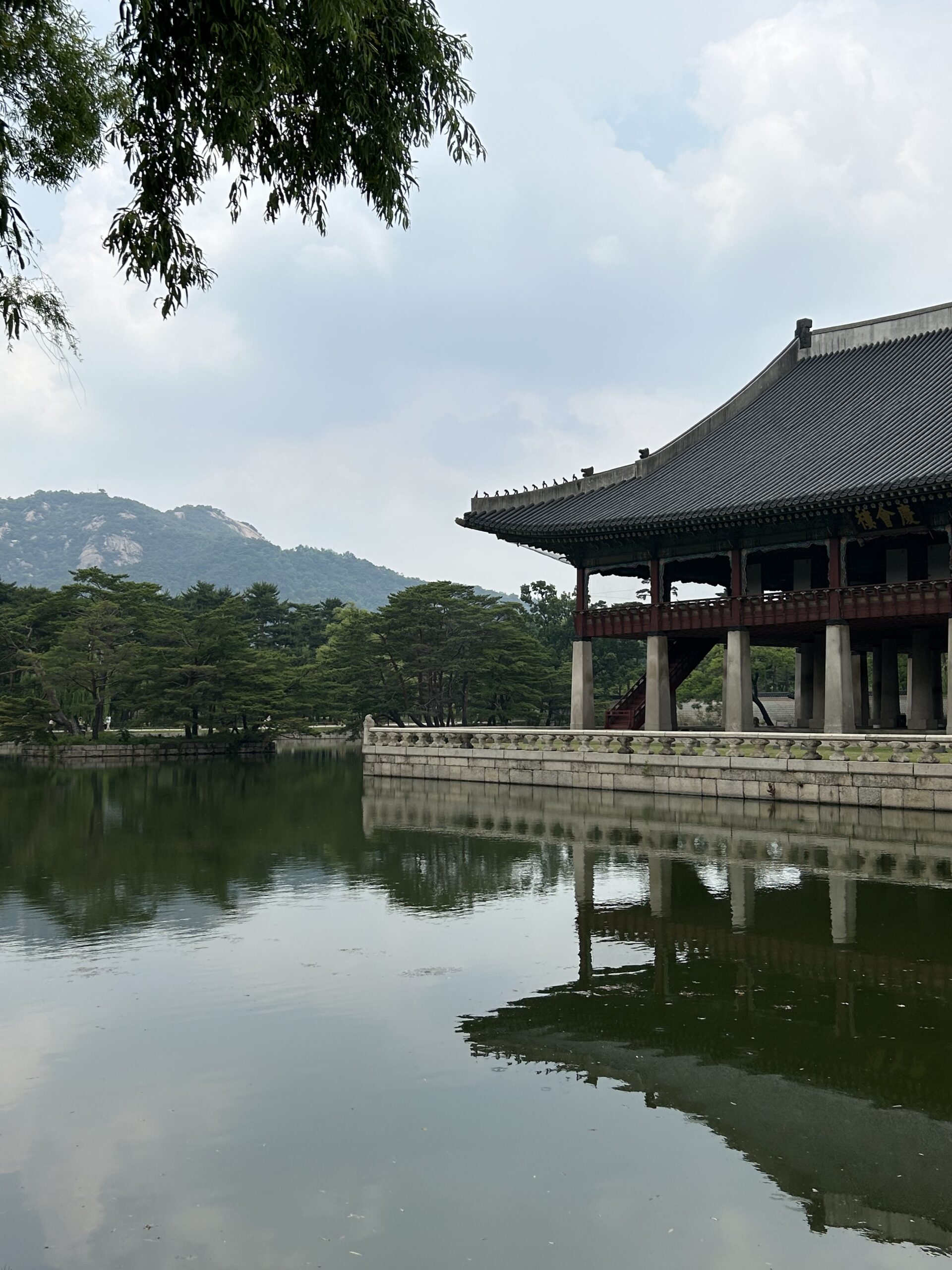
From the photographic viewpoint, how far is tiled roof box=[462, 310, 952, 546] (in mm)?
31250

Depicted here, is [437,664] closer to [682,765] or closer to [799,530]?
[799,530]

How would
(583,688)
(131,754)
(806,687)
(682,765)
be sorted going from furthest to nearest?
1. (131,754)
2. (806,687)
3. (583,688)
4. (682,765)

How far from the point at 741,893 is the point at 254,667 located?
1628 inches

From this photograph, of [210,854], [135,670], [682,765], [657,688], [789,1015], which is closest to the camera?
[789,1015]

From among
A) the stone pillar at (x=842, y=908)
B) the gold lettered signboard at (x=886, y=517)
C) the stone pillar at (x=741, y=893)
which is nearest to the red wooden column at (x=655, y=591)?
the gold lettered signboard at (x=886, y=517)

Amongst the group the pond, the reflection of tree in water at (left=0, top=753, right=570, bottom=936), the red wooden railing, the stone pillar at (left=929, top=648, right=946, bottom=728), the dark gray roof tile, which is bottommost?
the pond

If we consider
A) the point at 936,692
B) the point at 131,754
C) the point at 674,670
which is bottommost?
the point at 131,754

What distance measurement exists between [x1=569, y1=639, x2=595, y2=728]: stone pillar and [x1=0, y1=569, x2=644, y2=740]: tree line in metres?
19.9

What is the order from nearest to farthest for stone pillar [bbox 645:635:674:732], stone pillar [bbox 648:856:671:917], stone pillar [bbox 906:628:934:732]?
stone pillar [bbox 648:856:671:917], stone pillar [bbox 645:635:674:732], stone pillar [bbox 906:628:934:732]

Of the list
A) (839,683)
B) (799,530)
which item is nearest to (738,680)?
(839,683)

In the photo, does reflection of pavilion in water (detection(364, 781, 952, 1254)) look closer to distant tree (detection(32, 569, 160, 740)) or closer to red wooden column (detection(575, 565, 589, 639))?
red wooden column (detection(575, 565, 589, 639))

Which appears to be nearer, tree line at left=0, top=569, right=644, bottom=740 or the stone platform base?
the stone platform base

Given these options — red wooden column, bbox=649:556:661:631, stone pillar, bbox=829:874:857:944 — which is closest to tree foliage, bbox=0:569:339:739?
red wooden column, bbox=649:556:661:631

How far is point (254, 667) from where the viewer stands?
53.8 metres
